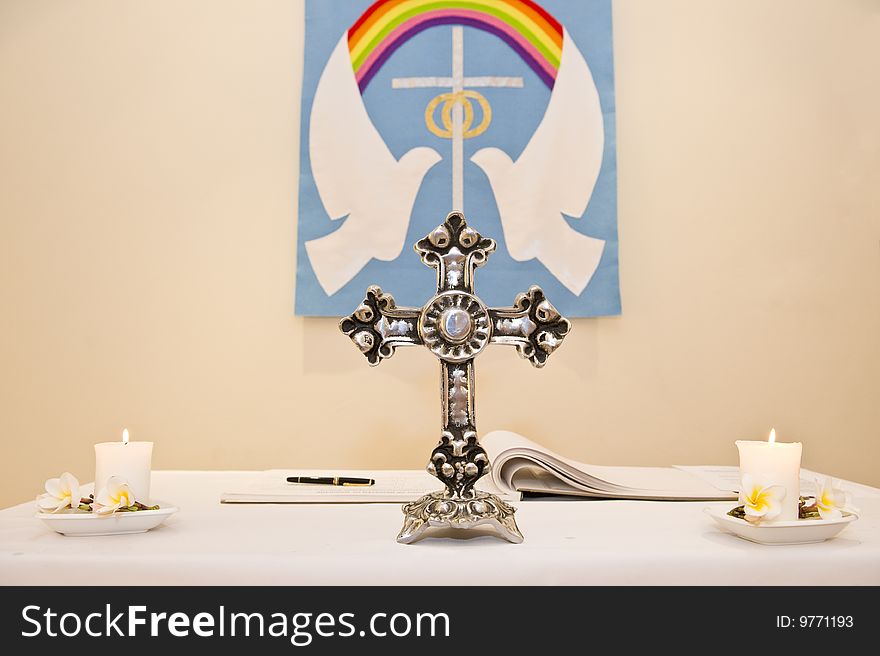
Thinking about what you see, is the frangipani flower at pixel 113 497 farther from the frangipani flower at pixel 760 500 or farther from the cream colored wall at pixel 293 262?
the cream colored wall at pixel 293 262

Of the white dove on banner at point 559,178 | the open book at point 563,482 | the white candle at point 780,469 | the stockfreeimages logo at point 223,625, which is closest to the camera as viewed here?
the stockfreeimages logo at point 223,625

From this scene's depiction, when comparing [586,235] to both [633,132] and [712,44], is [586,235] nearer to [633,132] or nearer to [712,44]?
[633,132]

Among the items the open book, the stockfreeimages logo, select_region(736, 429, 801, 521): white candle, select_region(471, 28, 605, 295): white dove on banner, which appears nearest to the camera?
the stockfreeimages logo

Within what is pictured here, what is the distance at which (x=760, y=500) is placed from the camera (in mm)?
640

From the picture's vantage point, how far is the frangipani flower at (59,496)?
69cm

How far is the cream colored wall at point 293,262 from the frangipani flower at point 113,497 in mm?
1084

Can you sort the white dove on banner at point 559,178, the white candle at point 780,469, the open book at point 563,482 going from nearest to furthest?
1. the white candle at point 780,469
2. the open book at point 563,482
3. the white dove on banner at point 559,178

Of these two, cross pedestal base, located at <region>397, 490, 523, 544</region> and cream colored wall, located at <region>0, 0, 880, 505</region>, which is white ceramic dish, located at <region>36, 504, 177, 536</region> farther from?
cream colored wall, located at <region>0, 0, 880, 505</region>

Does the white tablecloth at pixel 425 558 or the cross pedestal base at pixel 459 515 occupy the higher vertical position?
the cross pedestal base at pixel 459 515

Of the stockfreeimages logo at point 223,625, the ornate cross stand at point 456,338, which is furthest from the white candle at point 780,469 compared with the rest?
the stockfreeimages logo at point 223,625

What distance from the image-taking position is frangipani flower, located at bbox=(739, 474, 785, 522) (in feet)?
2.07

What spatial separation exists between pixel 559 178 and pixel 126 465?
132 cm

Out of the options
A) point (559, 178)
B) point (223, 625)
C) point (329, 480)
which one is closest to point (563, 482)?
point (329, 480)

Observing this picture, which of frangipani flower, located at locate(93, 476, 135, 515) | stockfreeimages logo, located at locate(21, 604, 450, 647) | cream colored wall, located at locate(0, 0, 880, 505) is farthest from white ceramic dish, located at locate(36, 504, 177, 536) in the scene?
cream colored wall, located at locate(0, 0, 880, 505)
